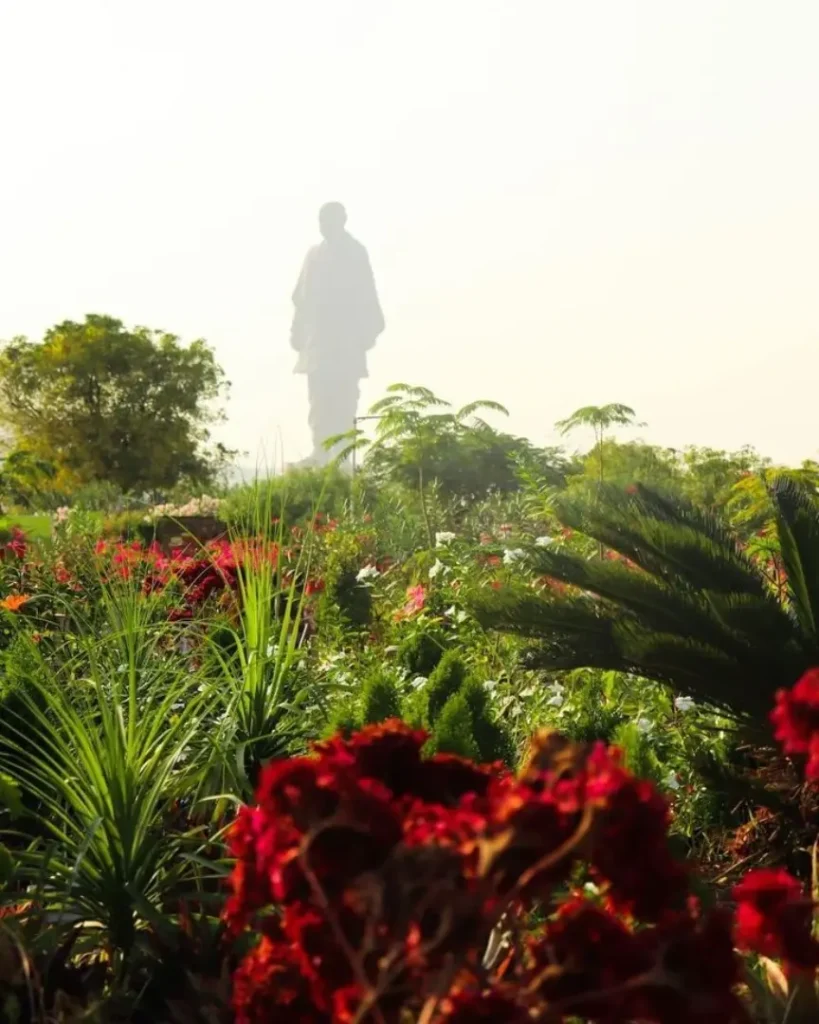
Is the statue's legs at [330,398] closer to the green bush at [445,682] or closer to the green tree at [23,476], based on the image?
the green tree at [23,476]

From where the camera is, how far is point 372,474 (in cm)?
2677

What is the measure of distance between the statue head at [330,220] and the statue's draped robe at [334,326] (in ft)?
2.52

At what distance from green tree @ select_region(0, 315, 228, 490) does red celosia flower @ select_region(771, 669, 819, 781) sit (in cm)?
3028

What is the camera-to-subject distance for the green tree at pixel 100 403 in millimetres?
31312

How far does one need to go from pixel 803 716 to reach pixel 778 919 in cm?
38

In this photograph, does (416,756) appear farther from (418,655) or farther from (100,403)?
(100,403)

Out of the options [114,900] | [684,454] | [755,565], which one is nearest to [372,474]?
[684,454]

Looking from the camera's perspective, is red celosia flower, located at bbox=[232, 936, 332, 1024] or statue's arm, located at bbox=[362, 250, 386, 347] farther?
statue's arm, located at bbox=[362, 250, 386, 347]

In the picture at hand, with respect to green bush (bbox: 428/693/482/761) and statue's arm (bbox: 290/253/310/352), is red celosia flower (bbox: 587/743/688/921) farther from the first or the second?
statue's arm (bbox: 290/253/310/352)

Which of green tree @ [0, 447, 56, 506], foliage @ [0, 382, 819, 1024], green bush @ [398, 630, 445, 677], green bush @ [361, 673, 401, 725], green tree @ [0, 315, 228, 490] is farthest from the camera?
green tree @ [0, 315, 228, 490]

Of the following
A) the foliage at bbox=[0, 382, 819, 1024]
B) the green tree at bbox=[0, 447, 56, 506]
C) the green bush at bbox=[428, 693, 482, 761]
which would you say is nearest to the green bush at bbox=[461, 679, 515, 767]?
the foliage at bbox=[0, 382, 819, 1024]

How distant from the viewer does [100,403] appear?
31.7 meters

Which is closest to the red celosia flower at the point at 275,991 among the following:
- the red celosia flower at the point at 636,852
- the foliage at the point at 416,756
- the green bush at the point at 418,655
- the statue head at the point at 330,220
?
the foliage at the point at 416,756

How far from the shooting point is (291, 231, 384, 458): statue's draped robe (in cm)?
9475
